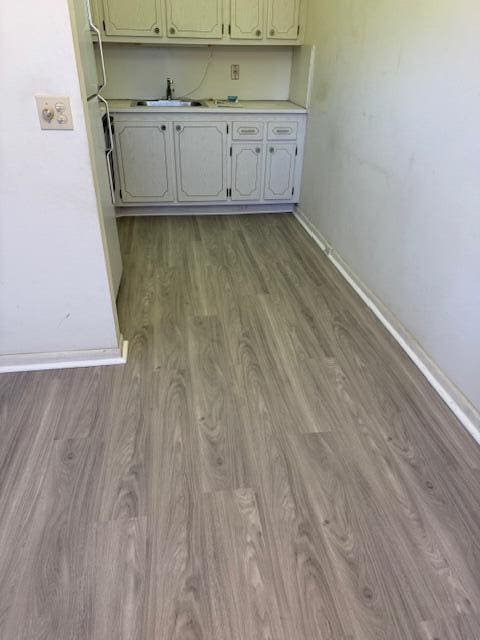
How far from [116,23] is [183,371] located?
296cm

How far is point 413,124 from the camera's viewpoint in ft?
6.93

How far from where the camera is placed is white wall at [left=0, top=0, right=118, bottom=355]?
148 cm

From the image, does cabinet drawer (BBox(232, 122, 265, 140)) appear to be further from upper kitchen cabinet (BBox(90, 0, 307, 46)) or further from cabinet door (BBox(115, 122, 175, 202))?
upper kitchen cabinet (BBox(90, 0, 307, 46))

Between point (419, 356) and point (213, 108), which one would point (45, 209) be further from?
point (213, 108)

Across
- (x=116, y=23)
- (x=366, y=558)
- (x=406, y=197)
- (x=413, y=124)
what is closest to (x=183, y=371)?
(x=366, y=558)

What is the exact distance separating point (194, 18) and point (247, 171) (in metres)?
1.23

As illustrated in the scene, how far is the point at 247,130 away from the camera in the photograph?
12.0ft

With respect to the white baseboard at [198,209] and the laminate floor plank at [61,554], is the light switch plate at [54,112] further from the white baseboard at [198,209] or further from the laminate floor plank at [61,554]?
the white baseboard at [198,209]

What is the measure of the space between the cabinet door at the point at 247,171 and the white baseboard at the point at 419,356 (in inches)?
42.9

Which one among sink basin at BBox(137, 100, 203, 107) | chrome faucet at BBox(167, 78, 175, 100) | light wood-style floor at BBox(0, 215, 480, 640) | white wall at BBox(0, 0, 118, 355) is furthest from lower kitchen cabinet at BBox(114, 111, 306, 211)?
white wall at BBox(0, 0, 118, 355)

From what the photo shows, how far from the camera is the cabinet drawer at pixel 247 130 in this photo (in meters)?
3.62

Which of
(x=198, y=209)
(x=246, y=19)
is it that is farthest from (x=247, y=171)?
(x=246, y=19)

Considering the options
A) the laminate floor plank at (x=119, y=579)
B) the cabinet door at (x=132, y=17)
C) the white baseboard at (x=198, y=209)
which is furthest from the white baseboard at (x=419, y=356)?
the cabinet door at (x=132, y=17)

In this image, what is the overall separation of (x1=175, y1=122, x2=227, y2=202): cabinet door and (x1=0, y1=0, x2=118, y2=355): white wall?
2102mm
